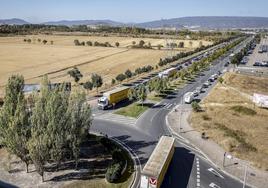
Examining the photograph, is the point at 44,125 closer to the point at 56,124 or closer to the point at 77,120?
the point at 56,124

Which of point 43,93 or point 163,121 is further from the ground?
point 43,93

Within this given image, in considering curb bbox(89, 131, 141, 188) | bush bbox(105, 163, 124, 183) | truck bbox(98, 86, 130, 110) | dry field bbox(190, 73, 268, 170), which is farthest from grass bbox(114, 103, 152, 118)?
bush bbox(105, 163, 124, 183)

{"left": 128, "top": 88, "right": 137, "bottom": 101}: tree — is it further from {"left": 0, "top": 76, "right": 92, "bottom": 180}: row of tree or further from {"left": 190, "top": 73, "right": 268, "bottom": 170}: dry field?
{"left": 0, "top": 76, "right": 92, "bottom": 180}: row of tree

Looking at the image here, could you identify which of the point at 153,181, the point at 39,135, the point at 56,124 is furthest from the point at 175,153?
the point at 39,135

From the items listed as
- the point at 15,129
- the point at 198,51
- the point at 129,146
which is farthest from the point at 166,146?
the point at 198,51

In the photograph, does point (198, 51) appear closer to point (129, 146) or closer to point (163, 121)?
point (163, 121)

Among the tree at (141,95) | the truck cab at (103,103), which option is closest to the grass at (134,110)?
the tree at (141,95)

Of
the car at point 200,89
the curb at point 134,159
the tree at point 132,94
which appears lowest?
the curb at point 134,159

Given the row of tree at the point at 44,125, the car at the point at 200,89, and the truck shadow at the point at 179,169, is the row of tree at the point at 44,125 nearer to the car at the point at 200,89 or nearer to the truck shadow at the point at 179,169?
the truck shadow at the point at 179,169
